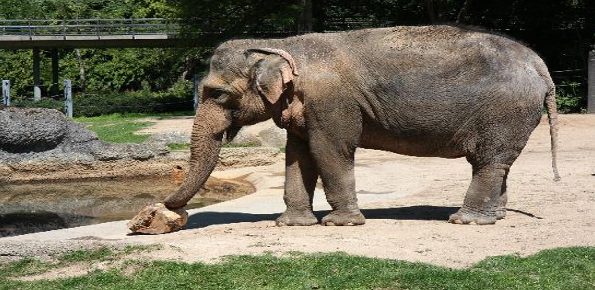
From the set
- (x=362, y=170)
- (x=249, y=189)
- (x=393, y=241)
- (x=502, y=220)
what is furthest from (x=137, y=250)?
(x=362, y=170)

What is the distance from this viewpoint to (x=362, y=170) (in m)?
16.6

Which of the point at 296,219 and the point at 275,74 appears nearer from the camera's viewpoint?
the point at 275,74

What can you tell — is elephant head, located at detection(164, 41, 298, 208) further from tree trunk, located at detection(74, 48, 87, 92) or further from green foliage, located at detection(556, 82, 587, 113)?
tree trunk, located at detection(74, 48, 87, 92)

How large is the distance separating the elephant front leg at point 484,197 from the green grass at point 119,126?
1313 cm

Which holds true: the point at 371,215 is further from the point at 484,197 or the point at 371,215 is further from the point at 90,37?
the point at 90,37

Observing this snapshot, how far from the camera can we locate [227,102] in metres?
10.8

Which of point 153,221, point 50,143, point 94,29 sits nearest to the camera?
point 153,221

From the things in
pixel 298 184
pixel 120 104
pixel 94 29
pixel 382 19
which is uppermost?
pixel 298 184

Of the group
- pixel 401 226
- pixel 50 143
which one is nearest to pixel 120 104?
pixel 50 143

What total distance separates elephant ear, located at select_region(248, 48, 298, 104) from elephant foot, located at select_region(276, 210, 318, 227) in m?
1.39

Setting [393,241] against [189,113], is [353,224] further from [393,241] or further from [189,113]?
[189,113]

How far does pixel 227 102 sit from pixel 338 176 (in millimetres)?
1481

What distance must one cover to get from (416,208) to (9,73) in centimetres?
3527

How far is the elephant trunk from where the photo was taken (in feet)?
35.4
